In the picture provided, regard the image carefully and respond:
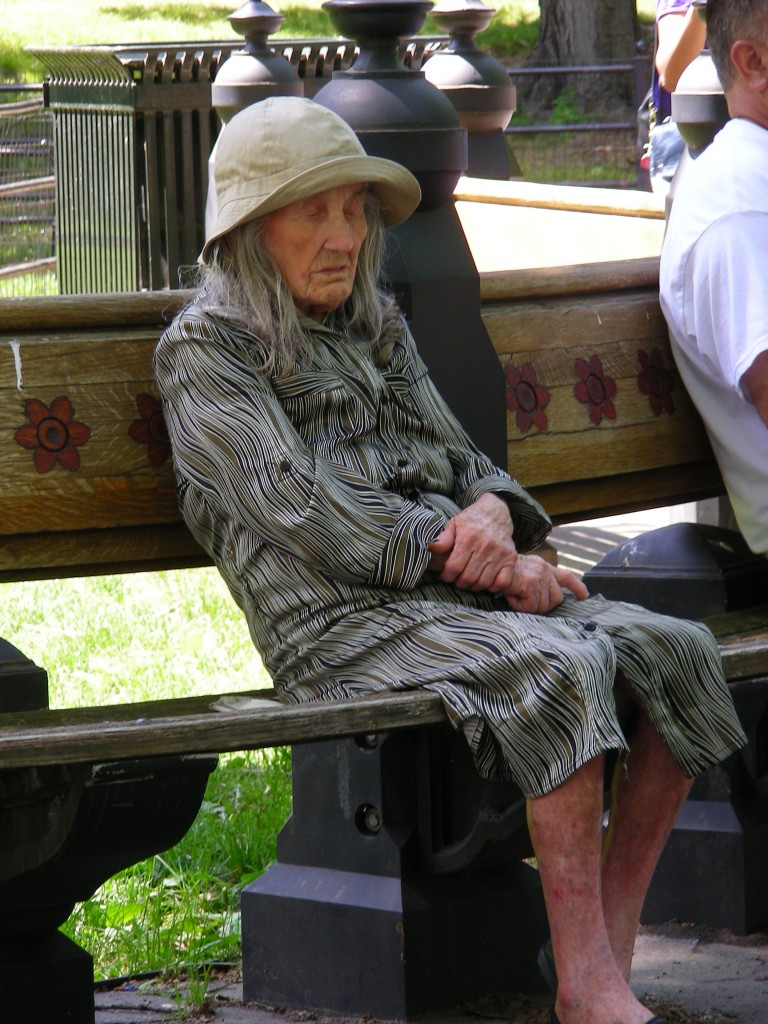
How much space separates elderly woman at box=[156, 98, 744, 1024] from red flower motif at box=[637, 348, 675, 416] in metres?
0.73

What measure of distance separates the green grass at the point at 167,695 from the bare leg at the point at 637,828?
1057 millimetres

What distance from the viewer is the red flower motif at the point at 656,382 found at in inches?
138

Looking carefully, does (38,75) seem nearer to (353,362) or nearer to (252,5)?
(252,5)

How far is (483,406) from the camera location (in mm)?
3143

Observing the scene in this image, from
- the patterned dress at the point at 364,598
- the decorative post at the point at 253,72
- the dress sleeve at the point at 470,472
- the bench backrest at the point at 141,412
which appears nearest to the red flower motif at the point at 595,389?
the bench backrest at the point at 141,412

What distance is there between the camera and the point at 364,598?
261 centimetres

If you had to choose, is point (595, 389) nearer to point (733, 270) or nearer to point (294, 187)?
point (733, 270)

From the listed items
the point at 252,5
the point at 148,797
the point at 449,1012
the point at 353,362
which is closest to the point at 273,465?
the point at 353,362

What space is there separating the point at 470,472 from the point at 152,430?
1.79 ft

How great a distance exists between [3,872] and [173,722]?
46 centimetres

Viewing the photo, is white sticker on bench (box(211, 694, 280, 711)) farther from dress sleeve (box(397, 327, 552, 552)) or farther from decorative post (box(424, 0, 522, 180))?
decorative post (box(424, 0, 522, 180))

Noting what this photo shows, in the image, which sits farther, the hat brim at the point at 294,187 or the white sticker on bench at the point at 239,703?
the hat brim at the point at 294,187

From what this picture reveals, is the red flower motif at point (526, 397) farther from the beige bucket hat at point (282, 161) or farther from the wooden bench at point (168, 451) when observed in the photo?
the beige bucket hat at point (282, 161)

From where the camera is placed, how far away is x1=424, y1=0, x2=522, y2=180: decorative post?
6574 mm
